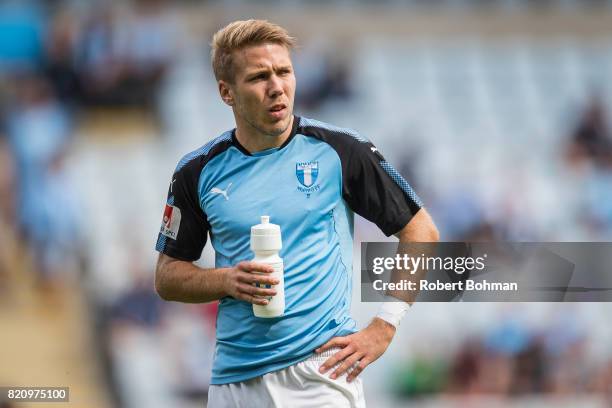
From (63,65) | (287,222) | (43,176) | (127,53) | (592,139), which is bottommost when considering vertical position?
(287,222)

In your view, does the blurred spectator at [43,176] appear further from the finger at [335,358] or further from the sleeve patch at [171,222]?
the finger at [335,358]

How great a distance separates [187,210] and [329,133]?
556 millimetres

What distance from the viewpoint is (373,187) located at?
3.55m

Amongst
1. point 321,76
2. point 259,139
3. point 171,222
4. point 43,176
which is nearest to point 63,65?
point 43,176

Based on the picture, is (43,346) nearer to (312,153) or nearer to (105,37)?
(105,37)

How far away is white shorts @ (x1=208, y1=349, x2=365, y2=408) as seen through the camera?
3428 mm

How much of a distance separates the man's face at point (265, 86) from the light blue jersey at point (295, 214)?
11cm

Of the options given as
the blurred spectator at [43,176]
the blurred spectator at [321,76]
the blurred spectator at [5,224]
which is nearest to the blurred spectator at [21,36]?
the blurred spectator at [43,176]

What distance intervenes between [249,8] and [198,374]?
4125mm

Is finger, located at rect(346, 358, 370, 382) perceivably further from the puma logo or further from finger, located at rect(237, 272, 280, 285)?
the puma logo

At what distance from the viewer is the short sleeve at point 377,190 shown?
11.6 feet

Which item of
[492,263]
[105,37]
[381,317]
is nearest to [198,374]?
[105,37]

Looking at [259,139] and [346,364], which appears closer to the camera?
[346,364]

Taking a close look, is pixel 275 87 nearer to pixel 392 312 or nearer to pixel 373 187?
pixel 373 187
